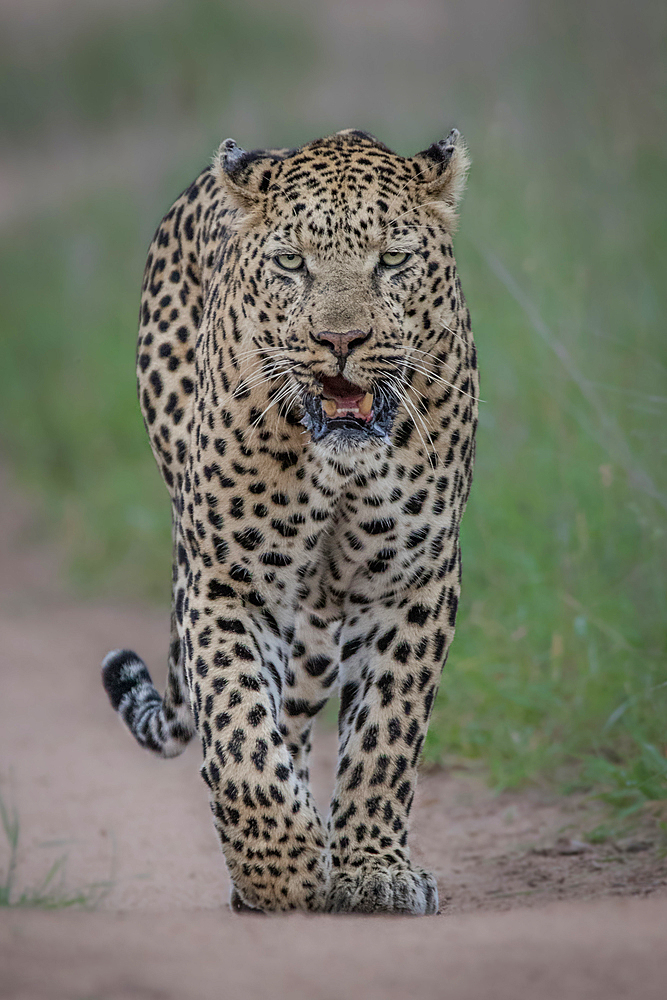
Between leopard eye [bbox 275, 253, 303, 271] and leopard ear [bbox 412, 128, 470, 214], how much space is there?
420mm

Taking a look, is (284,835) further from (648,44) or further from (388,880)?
(648,44)

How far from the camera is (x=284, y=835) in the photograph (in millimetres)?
3547

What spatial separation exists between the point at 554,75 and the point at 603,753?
4308 mm

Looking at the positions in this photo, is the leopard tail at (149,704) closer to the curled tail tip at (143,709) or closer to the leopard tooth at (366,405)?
the curled tail tip at (143,709)

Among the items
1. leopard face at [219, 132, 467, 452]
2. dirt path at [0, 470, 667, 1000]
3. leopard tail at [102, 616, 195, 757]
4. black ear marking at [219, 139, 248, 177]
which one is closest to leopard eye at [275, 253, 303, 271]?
leopard face at [219, 132, 467, 452]

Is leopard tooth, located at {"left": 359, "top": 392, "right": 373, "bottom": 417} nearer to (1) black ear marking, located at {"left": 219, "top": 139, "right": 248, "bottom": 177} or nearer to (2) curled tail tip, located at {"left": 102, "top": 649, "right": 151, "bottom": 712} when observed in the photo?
(1) black ear marking, located at {"left": 219, "top": 139, "right": 248, "bottom": 177}

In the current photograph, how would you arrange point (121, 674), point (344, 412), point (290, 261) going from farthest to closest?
point (121, 674)
point (290, 261)
point (344, 412)

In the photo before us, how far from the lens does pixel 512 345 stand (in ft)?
22.9

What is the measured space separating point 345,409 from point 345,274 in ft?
1.12

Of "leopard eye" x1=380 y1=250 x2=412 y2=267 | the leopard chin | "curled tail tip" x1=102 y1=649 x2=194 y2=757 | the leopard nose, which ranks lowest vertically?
"curled tail tip" x1=102 y1=649 x2=194 y2=757

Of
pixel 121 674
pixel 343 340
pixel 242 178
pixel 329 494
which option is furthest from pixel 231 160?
pixel 121 674

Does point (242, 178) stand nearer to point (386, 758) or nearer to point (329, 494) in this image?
point (329, 494)

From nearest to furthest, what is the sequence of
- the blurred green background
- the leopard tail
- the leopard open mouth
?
the leopard open mouth < the leopard tail < the blurred green background

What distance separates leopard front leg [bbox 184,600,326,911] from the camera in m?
3.55
